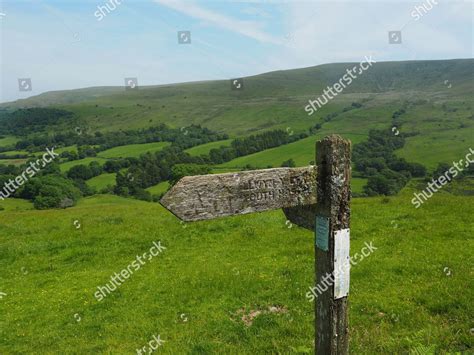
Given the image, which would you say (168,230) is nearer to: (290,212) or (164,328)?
(164,328)

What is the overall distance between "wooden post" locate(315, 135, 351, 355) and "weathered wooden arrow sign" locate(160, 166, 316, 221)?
19cm

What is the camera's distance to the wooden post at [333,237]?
4.35 metres

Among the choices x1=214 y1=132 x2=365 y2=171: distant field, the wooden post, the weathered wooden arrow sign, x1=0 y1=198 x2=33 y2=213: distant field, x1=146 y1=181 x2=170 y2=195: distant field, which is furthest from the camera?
x1=214 y1=132 x2=365 y2=171: distant field

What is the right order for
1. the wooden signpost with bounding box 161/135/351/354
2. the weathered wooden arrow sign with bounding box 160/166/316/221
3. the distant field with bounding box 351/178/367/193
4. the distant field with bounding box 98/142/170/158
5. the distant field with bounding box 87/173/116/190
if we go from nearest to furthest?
the weathered wooden arrow sign with bounding box 160/166/316/221
the wooden signpost with bounding box 161/135/351/354
the distant field with bounding box 351/178/367/193
the distant field with bounding box 87/173/116/190
the distant field with bounding box 98/142/170/158

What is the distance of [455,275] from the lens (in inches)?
401

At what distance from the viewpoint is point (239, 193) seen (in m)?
4.00

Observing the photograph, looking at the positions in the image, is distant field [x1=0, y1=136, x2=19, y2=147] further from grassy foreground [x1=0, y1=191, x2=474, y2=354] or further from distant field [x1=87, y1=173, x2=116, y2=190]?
grassy foreground [x1=0, y1=191, x2=474, y2=354]

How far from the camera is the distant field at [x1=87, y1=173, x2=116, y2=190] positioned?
9192cm

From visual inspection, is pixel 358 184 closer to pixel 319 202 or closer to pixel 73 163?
pixel 319 202

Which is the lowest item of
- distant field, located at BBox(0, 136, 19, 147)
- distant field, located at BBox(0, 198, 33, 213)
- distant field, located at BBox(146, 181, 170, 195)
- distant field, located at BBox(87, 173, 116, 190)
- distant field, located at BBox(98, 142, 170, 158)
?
distant field, located at BBox(146, 181, 170, 195)

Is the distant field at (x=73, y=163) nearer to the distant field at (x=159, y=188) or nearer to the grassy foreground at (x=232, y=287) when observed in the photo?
the distant field at (x=159, y=188)

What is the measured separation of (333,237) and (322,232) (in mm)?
162

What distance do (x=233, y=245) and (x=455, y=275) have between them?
29.4ft

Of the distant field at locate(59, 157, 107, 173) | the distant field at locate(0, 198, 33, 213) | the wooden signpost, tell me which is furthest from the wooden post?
the distant field at locate(59, 157, 107, 173)
